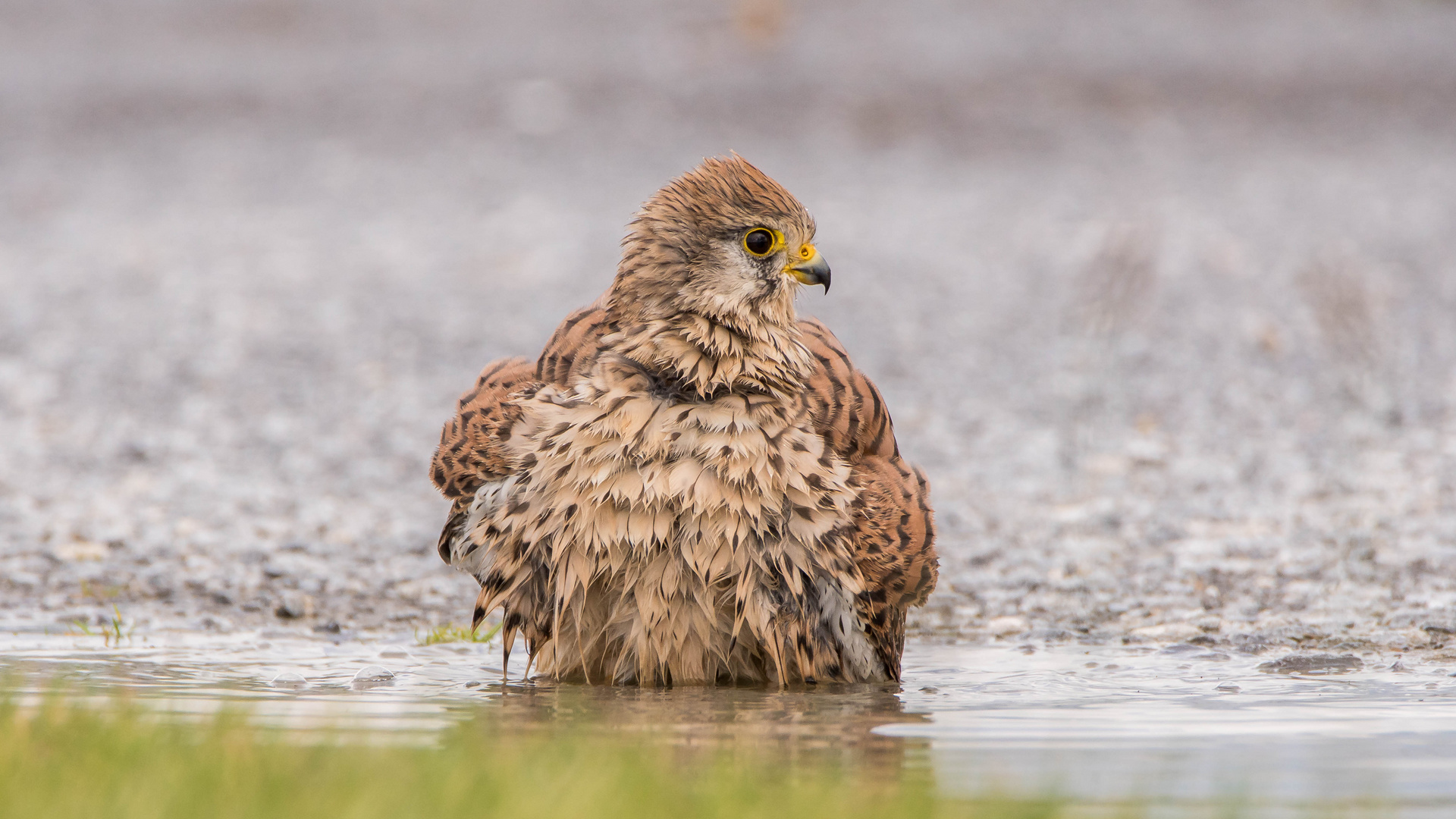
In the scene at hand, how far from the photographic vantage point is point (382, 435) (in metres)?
9.24

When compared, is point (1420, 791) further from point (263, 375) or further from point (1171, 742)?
point (263, 375)

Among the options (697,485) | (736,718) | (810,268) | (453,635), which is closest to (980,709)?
(736,718)

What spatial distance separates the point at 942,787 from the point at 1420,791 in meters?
0.89

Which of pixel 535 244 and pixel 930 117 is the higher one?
pixel 930 117

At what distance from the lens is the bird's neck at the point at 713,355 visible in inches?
180

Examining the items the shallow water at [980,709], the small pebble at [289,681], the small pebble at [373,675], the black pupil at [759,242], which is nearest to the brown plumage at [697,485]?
the black pupil at [759,242]

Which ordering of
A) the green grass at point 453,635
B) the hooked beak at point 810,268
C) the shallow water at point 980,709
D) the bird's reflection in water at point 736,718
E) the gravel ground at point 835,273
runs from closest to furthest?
the shallow water at point 980,709
the bird's reflection in water at point 736,718
the hooked beak at point 810,268
the green grass at point 453,635
the gravel ground at point 835,273

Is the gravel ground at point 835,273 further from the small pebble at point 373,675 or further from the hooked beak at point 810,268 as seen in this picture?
the hooked beak at point 810,268

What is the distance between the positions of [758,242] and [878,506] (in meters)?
0.78

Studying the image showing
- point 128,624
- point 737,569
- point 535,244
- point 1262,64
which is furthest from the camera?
point 1262,64

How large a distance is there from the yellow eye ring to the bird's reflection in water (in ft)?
3.84

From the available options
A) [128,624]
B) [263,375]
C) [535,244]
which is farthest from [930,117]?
[128,624]

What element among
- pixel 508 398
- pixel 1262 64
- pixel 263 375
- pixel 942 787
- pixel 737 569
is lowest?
pixel 942 787

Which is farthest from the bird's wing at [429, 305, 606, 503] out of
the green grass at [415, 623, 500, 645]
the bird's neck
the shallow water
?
the green grass at [415, 623, 500, 645]
